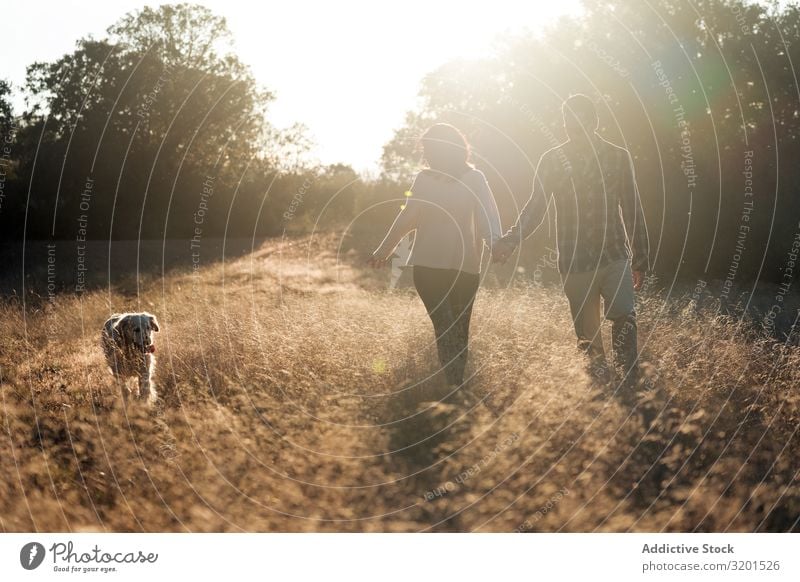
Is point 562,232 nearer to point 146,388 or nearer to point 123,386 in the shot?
point 146,388

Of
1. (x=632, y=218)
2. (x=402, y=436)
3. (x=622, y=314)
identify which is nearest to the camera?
(x=402, y=436)

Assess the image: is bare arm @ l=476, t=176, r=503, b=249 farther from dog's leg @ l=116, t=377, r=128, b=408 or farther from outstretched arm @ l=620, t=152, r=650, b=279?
dog's leg @ l=116, t=377, r=128, b=408

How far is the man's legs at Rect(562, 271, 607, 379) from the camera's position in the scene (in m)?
8.32

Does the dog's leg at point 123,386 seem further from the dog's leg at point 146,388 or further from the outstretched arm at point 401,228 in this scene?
the outstretched arm at point 401,228

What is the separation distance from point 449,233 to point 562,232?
1159 mm

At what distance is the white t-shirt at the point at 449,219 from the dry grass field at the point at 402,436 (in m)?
1.21

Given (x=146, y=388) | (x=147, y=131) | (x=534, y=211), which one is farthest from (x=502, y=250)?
(x=147, y=131)

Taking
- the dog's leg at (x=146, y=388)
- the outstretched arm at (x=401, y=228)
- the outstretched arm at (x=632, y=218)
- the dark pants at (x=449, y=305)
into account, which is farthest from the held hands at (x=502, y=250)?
the dog's leg at (x=146, y=388)

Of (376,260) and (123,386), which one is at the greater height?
(376,260)

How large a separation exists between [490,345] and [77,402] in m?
4.68

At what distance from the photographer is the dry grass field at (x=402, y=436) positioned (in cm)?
545

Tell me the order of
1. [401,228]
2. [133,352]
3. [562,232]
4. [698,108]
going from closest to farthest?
[562,232] < [401,228] < [133,352] < [698,108]

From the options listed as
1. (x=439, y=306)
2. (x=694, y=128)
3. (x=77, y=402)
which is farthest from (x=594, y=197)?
(x=694, y=128)

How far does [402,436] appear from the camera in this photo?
7.48 meters
